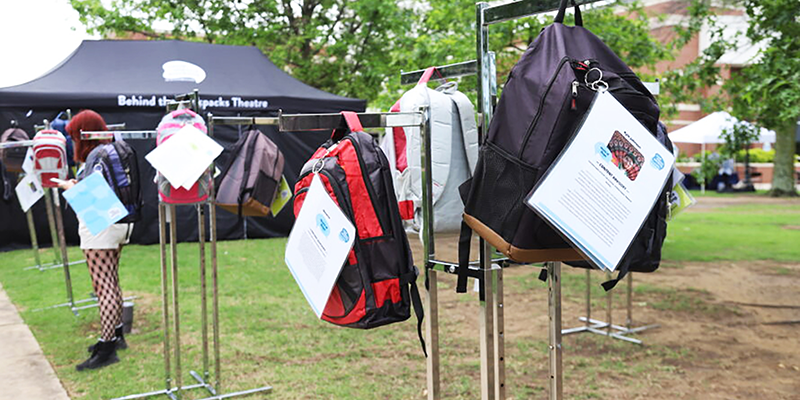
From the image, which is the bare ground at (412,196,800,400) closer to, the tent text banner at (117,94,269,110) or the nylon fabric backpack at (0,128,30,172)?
the tent text banner at (117,94,269,110)

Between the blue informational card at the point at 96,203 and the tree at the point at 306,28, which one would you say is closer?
the blue informational card at the point at 96,203

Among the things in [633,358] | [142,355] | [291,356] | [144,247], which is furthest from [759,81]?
[144,247]

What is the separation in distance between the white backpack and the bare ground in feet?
0.51

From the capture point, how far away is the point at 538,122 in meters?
1.97

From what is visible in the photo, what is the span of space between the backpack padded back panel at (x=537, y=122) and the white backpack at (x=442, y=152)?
104 centimetres

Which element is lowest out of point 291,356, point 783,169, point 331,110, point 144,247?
point 783,169

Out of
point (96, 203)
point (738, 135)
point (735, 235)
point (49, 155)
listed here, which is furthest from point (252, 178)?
point (735, 235)

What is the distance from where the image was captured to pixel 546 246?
2047 millimetres

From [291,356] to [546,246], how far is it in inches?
153

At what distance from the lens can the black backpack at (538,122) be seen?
6.36ft

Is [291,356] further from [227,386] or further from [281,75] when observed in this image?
[281,75]

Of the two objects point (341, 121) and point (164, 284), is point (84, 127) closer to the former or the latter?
point (164, 284)

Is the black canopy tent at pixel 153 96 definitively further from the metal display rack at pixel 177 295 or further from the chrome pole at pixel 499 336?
the chrome pole at pixel 499 336

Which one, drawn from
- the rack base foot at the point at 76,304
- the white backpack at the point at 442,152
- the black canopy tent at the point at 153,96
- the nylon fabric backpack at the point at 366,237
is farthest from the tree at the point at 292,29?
the nylon fabric backpack at the point at 366,237
